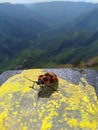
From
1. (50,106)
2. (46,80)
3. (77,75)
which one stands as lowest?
(50,106)

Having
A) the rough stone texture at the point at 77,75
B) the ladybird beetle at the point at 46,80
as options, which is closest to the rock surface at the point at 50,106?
the rough stone texture at the point at 77,75

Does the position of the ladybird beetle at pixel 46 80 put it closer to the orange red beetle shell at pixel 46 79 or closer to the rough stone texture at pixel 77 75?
the orange red beetle shell at pixel 46 79

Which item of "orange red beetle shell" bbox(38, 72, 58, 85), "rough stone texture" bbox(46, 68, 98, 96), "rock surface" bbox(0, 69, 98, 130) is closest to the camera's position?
"rock surface" bbox(0, 69, 98, 130)

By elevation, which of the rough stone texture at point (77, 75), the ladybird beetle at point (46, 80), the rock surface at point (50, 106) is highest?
the rough stone texture at point (77, 75)

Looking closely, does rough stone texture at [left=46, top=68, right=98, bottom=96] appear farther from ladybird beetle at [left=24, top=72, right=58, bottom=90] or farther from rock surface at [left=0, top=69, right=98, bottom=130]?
ladybird beetle at [left=24, top=72, right=58, bottom=90]

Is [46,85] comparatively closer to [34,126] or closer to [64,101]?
[64,101]

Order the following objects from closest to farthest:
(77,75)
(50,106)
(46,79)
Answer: (50,106) → (46,79) → (77,75)

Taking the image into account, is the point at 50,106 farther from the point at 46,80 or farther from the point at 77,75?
the point at 77,75

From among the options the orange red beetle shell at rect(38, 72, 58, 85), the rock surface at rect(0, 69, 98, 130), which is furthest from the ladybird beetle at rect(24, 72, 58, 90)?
the rock surface at rect(0, 69, 98, 130)

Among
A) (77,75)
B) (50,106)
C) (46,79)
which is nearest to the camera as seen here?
(50,106)

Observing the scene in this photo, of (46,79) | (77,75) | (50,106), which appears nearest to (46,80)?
(46,79)
